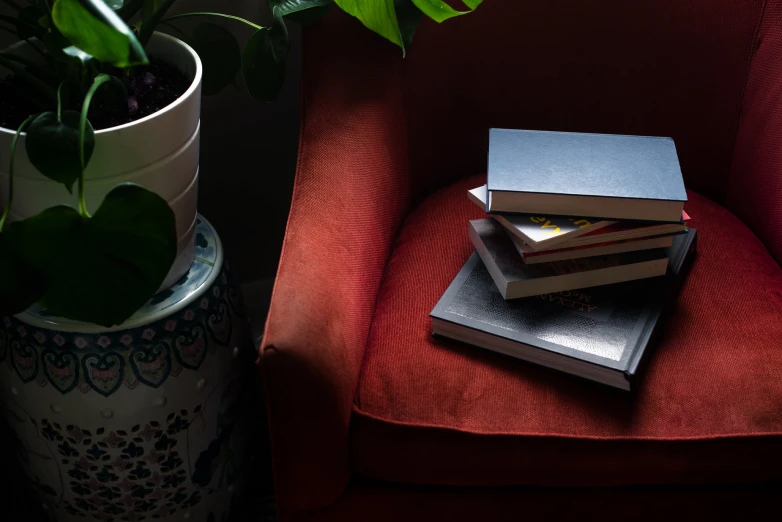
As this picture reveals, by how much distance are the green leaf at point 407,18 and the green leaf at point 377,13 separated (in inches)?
4.0

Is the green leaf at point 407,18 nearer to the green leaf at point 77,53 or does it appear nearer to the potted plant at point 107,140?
the potted plant at point 107,140

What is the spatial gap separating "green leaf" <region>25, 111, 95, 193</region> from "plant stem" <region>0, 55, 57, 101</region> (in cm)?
14

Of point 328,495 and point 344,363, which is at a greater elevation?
point 344,363

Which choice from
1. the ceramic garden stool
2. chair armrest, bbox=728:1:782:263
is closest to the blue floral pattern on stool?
the ceramic garden stool

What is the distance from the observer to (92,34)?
0.67m

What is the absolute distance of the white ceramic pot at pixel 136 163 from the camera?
832 mm

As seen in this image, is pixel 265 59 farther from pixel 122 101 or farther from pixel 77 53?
pixel 77 53

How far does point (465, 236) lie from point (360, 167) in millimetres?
189

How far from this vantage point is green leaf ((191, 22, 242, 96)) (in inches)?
41.4

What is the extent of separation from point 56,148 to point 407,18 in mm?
498

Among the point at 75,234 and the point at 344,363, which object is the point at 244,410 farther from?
the point at 75,234

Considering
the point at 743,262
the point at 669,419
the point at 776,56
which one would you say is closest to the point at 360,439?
the point at 669,419

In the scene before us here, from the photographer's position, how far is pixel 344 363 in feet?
2.81

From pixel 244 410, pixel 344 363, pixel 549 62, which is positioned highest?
pixel 549 62
